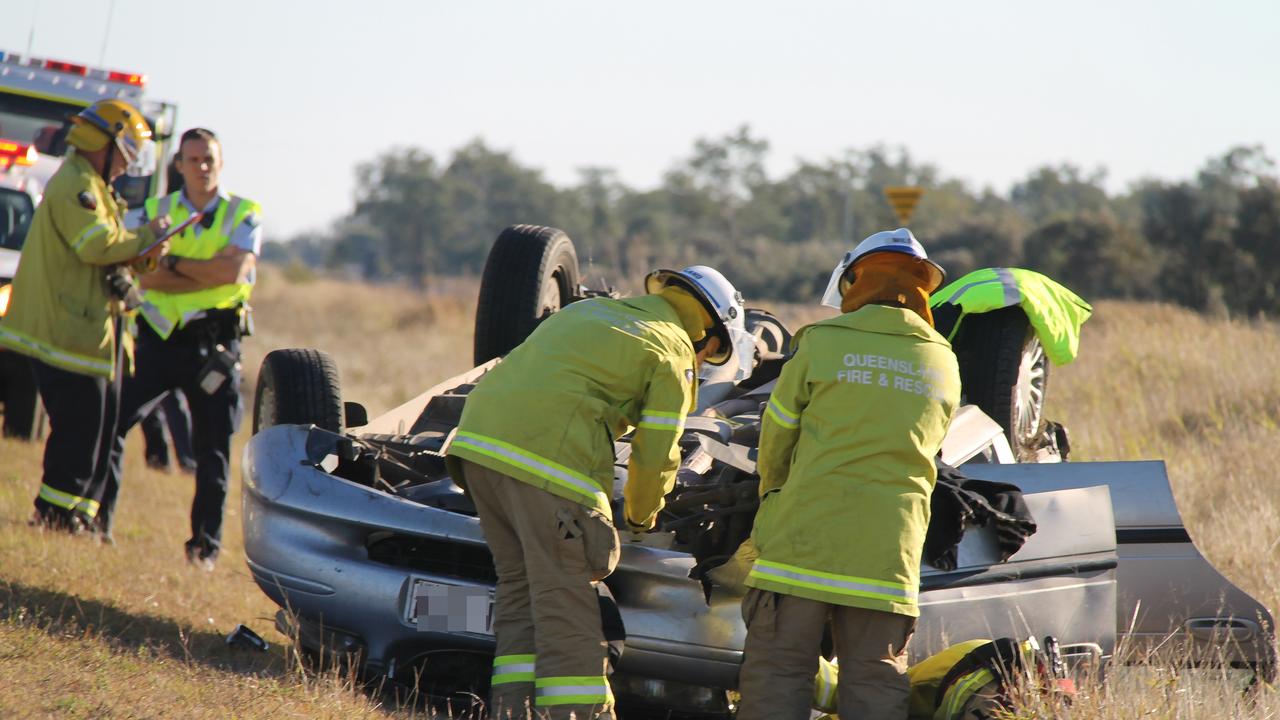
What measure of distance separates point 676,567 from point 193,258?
137 inches

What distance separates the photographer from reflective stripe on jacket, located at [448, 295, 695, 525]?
412 cm

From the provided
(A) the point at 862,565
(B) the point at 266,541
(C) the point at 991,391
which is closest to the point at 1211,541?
(C) the point at 991,391

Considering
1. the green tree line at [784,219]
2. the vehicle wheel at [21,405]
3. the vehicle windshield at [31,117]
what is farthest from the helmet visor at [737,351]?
the green tree line at [784,219]

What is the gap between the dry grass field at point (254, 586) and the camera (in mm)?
4066

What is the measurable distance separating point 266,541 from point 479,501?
847 mm

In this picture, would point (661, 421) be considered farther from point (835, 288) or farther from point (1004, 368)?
point (1004, 368)

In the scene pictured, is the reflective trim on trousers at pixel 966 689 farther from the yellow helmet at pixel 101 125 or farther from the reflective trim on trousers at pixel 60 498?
the yellow helmet at pixel 101 125

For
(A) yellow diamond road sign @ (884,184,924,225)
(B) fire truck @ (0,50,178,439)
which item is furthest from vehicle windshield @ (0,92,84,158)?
(A) yellow diamond road sign @ (884,184,924,225)

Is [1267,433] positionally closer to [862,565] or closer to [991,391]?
[991,391]

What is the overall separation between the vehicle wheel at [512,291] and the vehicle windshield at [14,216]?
13.3 feet

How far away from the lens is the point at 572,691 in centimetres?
400

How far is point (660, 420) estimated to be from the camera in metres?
4.12

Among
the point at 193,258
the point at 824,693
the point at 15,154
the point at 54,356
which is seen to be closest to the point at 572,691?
the point at 824,693

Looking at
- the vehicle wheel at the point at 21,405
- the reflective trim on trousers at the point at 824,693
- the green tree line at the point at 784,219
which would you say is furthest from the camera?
the green tree line at the point at 784,219
